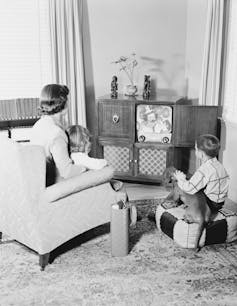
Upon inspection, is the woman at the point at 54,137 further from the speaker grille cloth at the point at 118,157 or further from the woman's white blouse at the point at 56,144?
the speaker grille cloth at the point at 118,157

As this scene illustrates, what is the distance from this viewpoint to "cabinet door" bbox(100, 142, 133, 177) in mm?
4793

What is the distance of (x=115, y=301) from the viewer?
2.68m

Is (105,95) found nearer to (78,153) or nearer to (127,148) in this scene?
(127,148)

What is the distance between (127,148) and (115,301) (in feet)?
7.59

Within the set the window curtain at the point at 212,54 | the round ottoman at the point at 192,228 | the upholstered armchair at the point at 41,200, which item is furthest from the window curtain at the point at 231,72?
the upholstered armchair at the point at 41,200

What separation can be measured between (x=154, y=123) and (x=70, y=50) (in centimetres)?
131

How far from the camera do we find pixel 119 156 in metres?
4.84

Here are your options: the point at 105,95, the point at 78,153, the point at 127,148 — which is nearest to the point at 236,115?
the point at 127,148

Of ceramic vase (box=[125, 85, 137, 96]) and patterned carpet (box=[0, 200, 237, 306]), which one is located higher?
ceramic vase (box=[125, 85, 137, 96])

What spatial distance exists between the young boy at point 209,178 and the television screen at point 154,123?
4.10 feet

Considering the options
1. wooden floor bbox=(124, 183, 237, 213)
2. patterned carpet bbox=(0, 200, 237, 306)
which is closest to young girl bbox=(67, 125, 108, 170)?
patterned carpet bbox=(0, 200, 237, 306)

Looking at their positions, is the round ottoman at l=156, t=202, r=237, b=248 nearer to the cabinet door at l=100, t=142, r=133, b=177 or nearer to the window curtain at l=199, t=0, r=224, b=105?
the cabinet door at l=100, t=142, r=133, b=177

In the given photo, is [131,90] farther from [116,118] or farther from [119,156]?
[119,156]

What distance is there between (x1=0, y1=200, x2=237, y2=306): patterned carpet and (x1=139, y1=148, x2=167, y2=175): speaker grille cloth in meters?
1.27
